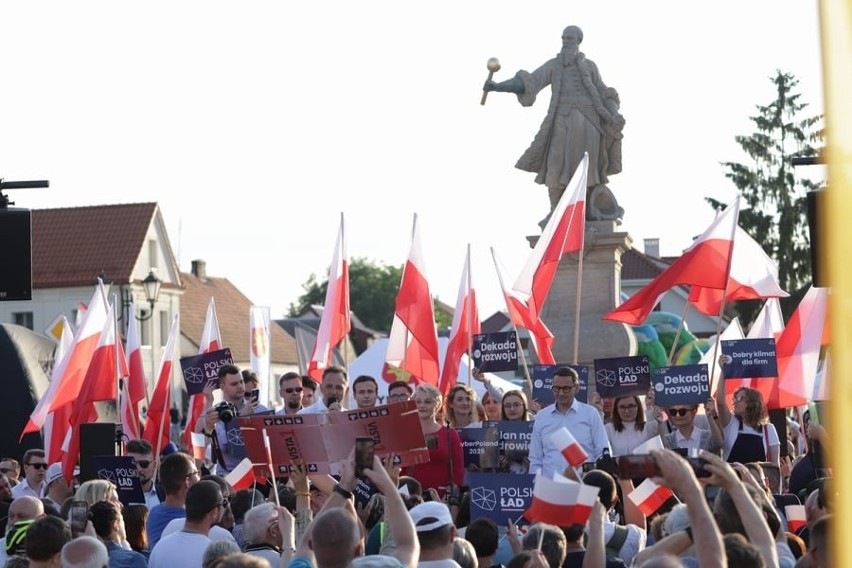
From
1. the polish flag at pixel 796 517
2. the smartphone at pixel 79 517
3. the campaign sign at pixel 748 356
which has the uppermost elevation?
the campaign sign at pixel 748 356

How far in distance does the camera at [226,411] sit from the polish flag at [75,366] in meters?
4.83

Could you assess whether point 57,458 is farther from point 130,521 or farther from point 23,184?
point 130,521

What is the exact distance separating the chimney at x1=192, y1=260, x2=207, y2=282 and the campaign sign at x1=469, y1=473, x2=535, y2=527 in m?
88.3

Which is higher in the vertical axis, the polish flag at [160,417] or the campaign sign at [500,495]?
the polish flag at [160,417]

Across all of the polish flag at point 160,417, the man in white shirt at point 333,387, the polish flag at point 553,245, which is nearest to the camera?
the man in white shirt at point 333,387

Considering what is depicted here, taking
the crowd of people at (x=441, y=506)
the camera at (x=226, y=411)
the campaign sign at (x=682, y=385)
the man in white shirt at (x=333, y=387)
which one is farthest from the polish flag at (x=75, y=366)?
the campaign sign at (x=682, y=385)

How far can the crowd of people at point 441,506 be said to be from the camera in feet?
17.7

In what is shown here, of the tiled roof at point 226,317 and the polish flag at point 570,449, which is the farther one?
the tiled roof at point 226,317

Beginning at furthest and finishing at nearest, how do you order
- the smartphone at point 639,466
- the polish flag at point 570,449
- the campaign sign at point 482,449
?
the campaign sign at point 482,449
the polish flag at point 570,449
the smartphone at point 639,466

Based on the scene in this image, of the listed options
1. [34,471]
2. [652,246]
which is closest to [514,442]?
[34,471]

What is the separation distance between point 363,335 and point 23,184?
9215cm

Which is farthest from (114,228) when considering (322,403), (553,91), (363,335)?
(322,403)

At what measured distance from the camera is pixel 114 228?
7494 cm

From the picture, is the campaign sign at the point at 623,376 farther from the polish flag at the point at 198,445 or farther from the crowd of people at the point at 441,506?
the polish flag at the point at 198,445
